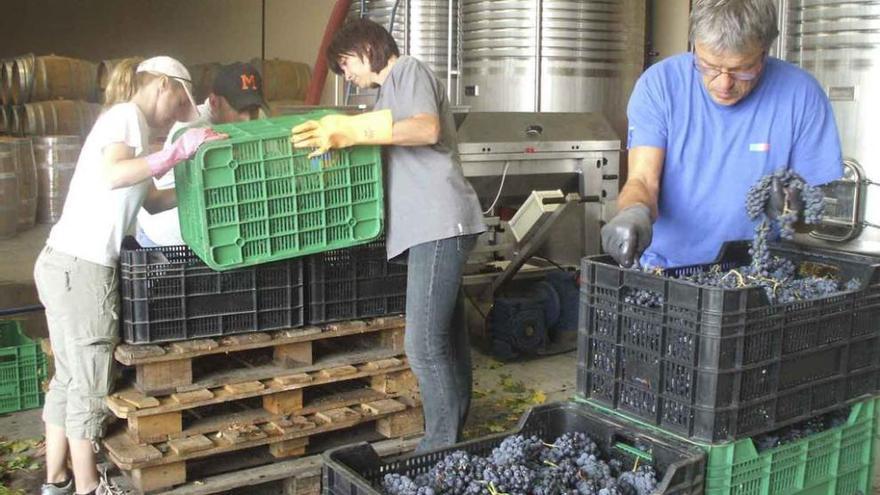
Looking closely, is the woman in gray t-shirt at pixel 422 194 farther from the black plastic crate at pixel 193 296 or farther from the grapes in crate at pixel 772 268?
the grapes in crate at pixel 772 268

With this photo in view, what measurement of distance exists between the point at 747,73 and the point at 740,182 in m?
0.36

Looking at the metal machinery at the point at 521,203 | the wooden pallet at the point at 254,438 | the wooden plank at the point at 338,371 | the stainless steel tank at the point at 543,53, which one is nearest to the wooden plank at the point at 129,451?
the wooden pallet at the point at 254,438

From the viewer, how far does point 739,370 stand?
7.16 feet

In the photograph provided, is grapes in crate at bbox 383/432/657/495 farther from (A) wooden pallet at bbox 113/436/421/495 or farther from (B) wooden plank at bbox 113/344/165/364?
(B) wooden plank at bbox 113/344/165/364

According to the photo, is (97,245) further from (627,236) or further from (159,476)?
(627,236)

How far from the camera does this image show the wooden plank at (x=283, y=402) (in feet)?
12.7

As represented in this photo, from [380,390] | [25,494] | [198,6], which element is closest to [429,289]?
[380,390]

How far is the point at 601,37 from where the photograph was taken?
23.5 feet

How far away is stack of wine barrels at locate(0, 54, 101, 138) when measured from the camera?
32.2 ft

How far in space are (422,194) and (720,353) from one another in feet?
5.77

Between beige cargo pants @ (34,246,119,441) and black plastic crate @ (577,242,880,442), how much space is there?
1.94 metres

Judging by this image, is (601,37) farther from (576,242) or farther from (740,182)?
(740,182)

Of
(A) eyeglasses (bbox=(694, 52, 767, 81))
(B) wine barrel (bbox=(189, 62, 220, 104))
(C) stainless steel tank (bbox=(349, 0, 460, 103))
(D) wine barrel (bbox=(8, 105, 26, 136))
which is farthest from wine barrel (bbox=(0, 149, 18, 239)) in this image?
(A) eyeglasses (bbox=(694, 52, 767, 81))

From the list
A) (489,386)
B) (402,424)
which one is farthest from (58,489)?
(489,386)
